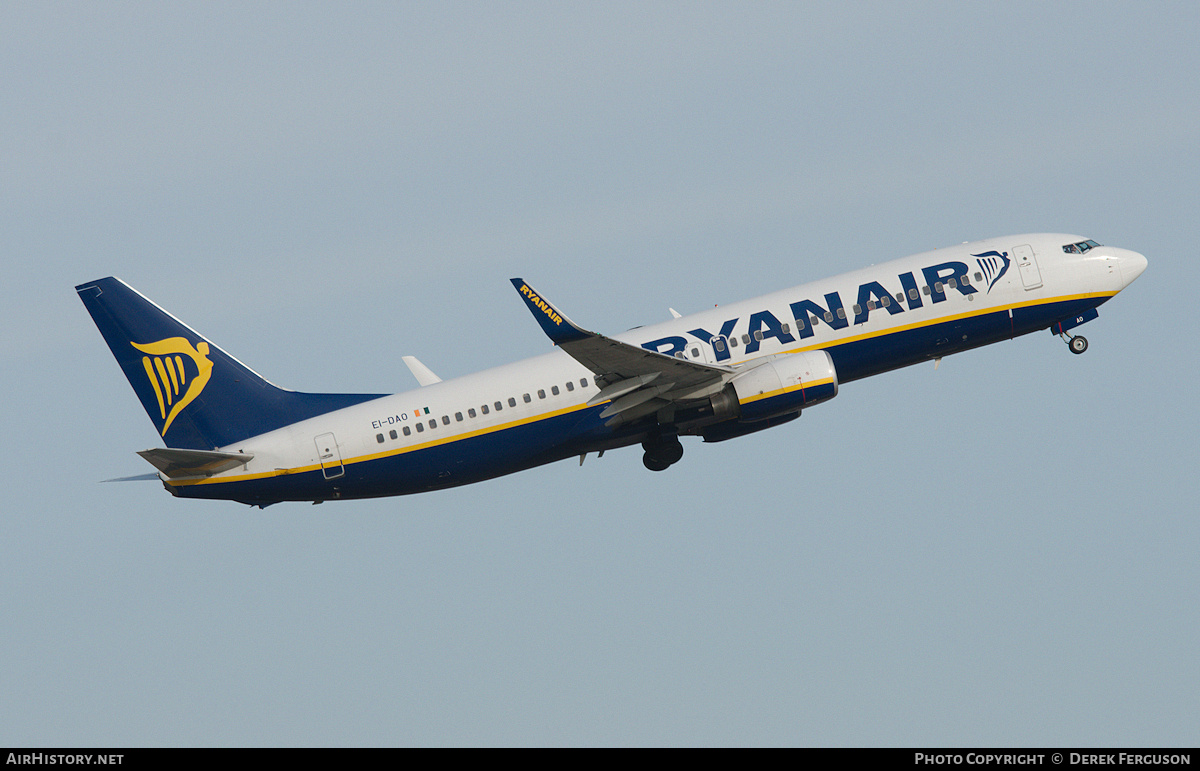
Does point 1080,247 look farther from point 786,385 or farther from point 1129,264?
point 786,385

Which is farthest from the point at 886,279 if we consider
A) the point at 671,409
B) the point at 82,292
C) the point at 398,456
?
the point at 82,292

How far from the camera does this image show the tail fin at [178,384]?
49344 millimetres

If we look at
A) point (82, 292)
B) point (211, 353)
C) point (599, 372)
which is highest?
point (82, 292)

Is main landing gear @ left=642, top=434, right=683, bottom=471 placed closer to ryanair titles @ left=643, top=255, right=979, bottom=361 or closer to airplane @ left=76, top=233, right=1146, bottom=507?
airplane @ left=76, top=233, right=1146, bottom=507

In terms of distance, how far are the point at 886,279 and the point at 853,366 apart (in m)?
3.63

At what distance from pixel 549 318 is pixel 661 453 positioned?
11365 millimetres

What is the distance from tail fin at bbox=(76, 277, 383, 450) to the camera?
4934 centimetres

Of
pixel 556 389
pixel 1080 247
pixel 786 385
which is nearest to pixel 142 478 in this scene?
pixel 556 389

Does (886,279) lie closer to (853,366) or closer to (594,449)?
(853,366)

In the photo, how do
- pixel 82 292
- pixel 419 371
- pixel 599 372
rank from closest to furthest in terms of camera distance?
pixel 599 372, pixel 82 292, pixel 419 371

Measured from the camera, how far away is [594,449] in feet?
162

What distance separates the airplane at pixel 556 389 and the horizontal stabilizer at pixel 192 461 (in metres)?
0.08

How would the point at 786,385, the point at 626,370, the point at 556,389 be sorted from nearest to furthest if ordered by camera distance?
the point at 626,370 < the point at 786,385 < the point at 556,389

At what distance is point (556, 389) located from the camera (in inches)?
1901
